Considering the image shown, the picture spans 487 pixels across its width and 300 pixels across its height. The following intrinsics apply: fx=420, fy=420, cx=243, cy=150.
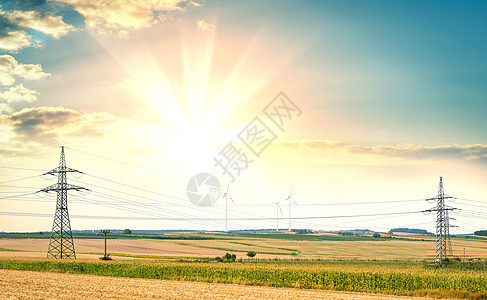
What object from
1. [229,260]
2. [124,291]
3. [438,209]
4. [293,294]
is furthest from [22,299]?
[438,209]

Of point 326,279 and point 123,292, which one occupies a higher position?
point 123,292

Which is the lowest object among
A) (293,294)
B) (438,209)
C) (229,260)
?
(229,260)

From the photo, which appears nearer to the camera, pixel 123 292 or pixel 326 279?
pixel 123 292

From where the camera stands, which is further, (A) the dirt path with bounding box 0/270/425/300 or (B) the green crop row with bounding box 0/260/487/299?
(B) the green crop row with bounding box 0/260/487/299

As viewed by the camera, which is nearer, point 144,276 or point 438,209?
point 144,276

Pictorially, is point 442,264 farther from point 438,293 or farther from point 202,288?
point 202,288

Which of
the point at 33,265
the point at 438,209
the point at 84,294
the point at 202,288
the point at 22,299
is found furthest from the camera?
the point at 438,209

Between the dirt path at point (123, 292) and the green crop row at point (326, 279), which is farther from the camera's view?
the green crop row at point (326, 279)

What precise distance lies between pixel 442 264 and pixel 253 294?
246 ft

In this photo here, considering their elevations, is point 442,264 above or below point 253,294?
below

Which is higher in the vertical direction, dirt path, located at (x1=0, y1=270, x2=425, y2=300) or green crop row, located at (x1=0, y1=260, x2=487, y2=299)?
dirt path, located at (x1=0, y1=270, x2=425, y2=300)

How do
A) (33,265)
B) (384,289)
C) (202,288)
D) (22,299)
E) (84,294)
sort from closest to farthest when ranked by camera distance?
(22,299) → (84,294) → (202,288) → (384,289) → (33,265)

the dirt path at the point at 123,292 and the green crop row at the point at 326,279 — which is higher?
the dirt path at the point at 123,292

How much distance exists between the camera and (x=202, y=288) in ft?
144
